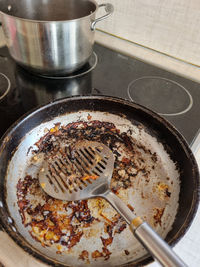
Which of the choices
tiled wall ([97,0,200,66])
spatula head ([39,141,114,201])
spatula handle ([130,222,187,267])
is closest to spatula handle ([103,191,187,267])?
spatula handle ([130,222,187,267])

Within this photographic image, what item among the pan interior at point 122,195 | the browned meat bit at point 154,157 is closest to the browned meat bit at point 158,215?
the pan interior at point 122,195

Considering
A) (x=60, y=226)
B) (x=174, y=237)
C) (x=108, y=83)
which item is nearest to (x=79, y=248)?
(x=60, y=226)

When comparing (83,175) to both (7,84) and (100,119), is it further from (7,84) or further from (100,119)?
(7,84)

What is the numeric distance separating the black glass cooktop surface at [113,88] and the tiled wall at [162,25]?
77 millimetres

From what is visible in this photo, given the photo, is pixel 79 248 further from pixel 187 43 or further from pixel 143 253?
pixel 187 43

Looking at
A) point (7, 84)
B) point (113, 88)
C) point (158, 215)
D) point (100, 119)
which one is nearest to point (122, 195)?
point (158, 215)

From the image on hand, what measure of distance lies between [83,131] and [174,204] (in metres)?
0.26

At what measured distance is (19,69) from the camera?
28.7 inches

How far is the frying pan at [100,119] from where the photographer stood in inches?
13.3

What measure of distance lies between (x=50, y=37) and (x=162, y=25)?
370mm

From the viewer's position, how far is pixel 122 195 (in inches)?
17.7

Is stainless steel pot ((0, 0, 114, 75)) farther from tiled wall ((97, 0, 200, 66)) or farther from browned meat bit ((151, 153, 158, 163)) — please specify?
browned meat bit ((151, 153, 158, 163))

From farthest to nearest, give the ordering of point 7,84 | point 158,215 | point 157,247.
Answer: point 7,84
point 158,215
point 157,247

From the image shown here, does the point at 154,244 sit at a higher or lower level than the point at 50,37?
lower
